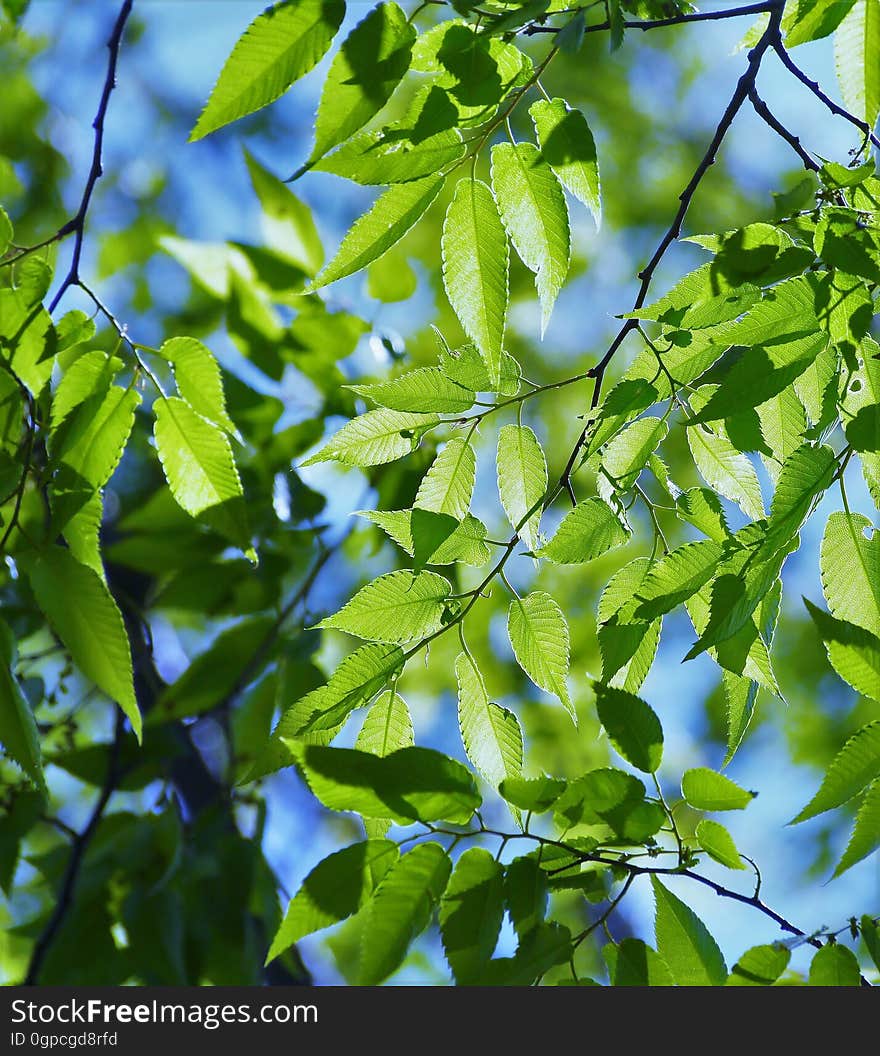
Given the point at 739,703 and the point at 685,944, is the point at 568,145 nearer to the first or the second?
the point at 739,703

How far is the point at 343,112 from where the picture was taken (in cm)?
69

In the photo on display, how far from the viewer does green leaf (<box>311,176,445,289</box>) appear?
74 cm

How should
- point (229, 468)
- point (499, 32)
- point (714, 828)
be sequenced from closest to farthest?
point (499, 32)
point (714, 828)
point (229, 468)

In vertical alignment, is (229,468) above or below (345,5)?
below

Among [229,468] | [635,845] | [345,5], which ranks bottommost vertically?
[635,845]

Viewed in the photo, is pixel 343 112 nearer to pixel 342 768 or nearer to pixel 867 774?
pixel 342 768

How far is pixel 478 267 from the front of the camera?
77cm

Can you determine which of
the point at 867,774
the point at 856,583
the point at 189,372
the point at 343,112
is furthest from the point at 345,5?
the point at 867,774

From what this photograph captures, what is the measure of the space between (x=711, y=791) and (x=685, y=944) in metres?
0.13

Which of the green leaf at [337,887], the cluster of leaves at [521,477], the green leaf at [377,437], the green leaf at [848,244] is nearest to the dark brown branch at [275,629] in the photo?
the cluster of leaves at [521,477]

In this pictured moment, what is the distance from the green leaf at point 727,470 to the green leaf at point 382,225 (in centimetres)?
32

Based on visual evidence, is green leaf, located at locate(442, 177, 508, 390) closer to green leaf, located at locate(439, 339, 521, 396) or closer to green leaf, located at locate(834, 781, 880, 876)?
green leaf, located at locate(439, 339, 521, 396)

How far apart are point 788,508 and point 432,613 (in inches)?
12.5

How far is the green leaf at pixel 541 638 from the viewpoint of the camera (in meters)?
0.84
